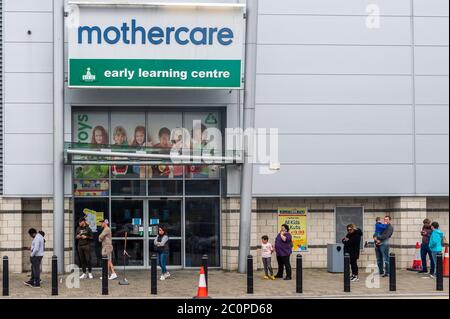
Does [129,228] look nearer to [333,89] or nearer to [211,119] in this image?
[211,119]

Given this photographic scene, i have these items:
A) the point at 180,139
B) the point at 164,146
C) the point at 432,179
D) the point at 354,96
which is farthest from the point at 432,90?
the point at 164,146

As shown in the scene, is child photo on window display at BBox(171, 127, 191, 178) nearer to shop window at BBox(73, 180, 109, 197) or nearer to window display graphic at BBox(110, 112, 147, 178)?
window display graphic at BBox(110, 112, 147, 178)

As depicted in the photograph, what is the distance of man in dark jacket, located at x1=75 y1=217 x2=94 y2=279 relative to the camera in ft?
71.5

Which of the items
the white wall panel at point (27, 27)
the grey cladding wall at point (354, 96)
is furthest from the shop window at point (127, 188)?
the white wall panel at point (27, 27)

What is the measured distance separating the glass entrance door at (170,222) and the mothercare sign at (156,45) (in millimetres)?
3675

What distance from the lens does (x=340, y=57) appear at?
24062 millimetres

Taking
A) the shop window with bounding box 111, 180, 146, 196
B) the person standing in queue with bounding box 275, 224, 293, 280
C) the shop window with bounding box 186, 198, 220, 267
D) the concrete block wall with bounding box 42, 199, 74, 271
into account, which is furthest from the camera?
the shop window with bounding box 186, 198, 220, 267

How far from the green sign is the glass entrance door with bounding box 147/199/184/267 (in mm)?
3700

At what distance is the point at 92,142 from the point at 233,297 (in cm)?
789

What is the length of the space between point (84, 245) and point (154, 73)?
208 inches

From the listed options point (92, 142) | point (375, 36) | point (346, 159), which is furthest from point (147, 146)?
point (375, 36)

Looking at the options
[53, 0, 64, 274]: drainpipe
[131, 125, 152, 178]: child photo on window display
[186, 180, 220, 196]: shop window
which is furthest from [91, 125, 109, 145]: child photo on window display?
[186, 180, 220, 196]: shop window

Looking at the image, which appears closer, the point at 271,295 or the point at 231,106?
the point at 271,295

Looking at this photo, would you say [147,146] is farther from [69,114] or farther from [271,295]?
[271,295]
